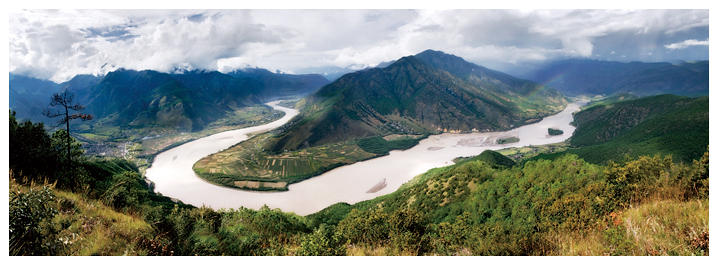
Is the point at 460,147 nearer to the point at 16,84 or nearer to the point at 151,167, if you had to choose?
the point at 151,167

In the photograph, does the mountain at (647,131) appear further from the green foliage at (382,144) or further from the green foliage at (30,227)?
the green foliage at (30,227)

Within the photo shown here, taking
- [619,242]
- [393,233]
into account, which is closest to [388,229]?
[393,233]

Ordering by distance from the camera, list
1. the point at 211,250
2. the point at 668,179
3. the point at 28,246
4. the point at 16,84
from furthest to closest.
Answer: the point at 16,84
the point at 668,179
the point at 211,250
the point at 28,246

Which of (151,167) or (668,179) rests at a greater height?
(668,179)

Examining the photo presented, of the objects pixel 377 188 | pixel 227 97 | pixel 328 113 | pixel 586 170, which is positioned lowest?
pixel 377 188

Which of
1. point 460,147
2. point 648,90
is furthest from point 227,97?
point 648,90

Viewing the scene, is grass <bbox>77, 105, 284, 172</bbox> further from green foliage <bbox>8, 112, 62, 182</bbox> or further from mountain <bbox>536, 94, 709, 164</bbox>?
mountain <bbox>536, 94, 709, 164</bbox>

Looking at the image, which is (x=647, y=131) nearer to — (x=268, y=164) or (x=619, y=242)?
(x=619, y=242)
